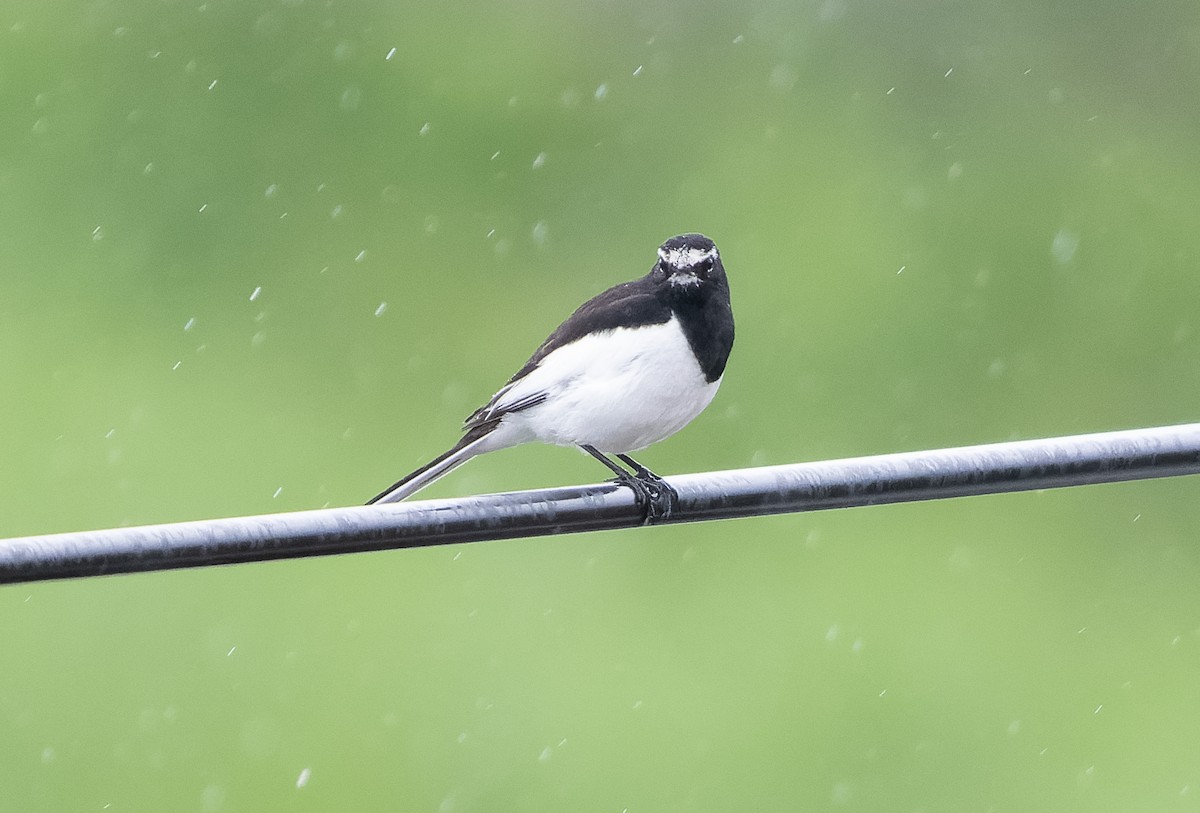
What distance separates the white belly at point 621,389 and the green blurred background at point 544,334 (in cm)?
468

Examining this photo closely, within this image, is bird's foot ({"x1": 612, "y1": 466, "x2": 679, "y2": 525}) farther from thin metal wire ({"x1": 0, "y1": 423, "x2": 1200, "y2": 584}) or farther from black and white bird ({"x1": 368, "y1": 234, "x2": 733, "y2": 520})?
black and white bird ({"x1": 368, "y1": 234, "x2": 733, "y2": 520})

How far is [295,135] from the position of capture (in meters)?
13.1

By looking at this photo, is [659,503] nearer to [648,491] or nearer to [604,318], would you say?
[648,491]

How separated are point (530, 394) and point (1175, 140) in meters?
10.9

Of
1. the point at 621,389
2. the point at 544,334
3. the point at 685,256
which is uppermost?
the point at 685,256

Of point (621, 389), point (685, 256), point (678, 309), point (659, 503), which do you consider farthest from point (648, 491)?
point (685, 256)

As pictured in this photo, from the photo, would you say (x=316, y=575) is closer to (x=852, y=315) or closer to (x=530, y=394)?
(x=852, y=315)

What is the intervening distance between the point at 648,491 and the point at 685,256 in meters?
1.02

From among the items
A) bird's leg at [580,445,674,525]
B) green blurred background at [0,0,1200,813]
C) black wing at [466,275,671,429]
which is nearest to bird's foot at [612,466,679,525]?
bird's leg at [580,445,674,525]

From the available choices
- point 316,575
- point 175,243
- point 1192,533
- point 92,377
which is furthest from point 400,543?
point 175,243

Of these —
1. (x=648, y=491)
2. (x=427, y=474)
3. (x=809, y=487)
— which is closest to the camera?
(x=809, y=487)

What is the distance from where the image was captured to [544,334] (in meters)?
11.0

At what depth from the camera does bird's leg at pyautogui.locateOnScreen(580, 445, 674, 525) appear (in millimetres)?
2436

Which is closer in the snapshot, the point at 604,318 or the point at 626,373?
the point at 626,373
